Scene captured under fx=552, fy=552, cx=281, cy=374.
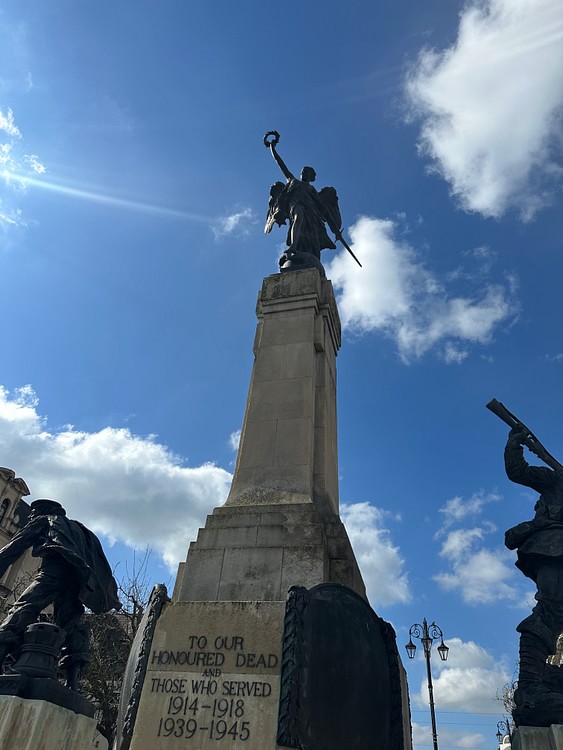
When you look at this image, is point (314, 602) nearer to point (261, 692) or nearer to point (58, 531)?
point (261, 692)

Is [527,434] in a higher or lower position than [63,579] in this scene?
higher

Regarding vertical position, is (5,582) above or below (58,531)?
above

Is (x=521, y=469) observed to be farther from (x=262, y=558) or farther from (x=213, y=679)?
(x=213, y=679)

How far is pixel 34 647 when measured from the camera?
614 cm

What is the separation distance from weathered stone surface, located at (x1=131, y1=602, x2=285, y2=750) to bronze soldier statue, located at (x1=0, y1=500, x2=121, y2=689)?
1733 millimetres

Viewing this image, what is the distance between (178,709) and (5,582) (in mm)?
41128

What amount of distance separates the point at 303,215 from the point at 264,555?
25.5 ft

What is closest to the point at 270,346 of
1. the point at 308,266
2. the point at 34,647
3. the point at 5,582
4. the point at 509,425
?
the point at 308,266

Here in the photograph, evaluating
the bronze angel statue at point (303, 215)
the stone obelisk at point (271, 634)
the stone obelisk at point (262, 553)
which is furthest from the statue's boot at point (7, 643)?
the bronze angel statue at point (303, 215)

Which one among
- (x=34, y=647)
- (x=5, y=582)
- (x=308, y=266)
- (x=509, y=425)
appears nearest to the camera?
(x=34, y=647)

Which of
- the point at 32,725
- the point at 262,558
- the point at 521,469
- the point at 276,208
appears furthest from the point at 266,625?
the point at 276,208

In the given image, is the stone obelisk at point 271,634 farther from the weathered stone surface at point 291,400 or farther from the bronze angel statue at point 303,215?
the bronze angel statue at point 303,215

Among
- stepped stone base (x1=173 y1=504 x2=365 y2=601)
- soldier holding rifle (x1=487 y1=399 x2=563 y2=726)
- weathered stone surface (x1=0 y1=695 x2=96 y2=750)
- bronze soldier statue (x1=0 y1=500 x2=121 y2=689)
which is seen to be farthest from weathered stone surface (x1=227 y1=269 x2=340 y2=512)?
weathered stone surface (x1=0 y1=695 x2=96 y2=750)

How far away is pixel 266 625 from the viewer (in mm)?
5633
